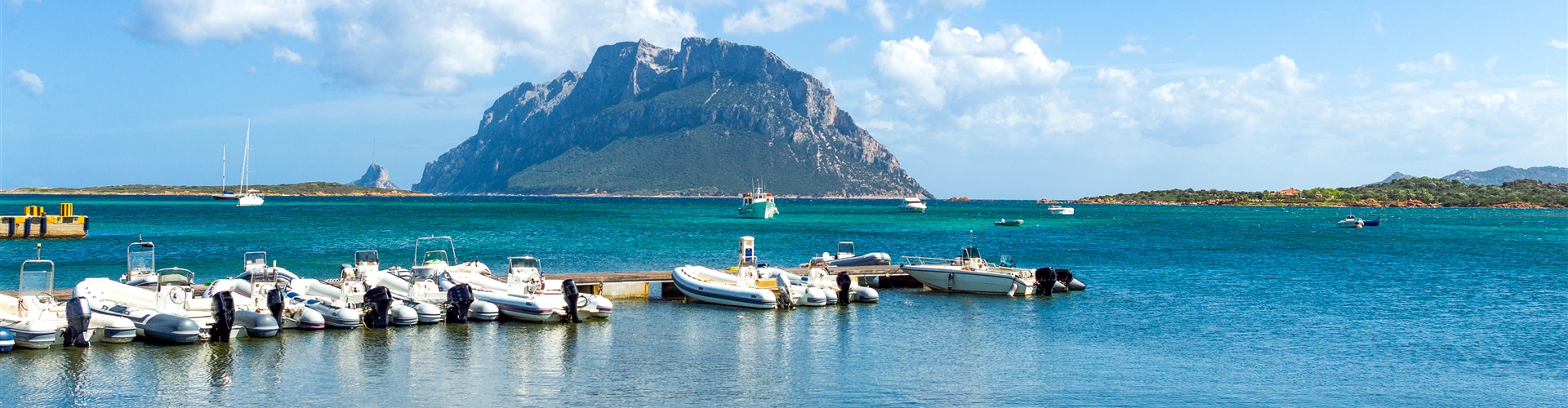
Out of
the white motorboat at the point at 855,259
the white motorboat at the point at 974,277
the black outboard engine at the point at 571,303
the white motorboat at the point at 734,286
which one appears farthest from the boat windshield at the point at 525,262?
the white motorboat at the point at 855,259

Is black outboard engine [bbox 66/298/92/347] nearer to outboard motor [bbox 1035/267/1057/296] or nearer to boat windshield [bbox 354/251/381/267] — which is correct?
boat windshield [bbox 354/251/381/267]

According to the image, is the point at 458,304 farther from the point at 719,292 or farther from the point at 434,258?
the point at 719,292

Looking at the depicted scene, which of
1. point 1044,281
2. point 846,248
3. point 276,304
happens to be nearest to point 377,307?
point 276,304

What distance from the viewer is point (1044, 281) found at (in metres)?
41.1

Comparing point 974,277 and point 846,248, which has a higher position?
point 846,248

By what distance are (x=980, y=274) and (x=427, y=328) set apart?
65.7 feet

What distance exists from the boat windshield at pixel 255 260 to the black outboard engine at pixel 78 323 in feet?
27.9

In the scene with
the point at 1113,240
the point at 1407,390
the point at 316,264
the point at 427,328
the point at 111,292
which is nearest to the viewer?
the point at 1407,390

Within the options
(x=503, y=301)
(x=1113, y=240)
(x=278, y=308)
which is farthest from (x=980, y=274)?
(x=1113, y=240)

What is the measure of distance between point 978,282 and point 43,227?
59.1m

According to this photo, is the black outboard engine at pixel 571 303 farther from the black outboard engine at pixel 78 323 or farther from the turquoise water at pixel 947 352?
the black outboard engine at pixel 78 323

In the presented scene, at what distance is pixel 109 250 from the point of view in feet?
193

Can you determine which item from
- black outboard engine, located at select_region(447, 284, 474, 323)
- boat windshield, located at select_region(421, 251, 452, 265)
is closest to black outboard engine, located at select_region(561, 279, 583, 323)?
black outboard engine, located at select_region(447, 284, 474, 323)

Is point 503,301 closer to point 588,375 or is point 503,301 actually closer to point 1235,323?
point 588,375
